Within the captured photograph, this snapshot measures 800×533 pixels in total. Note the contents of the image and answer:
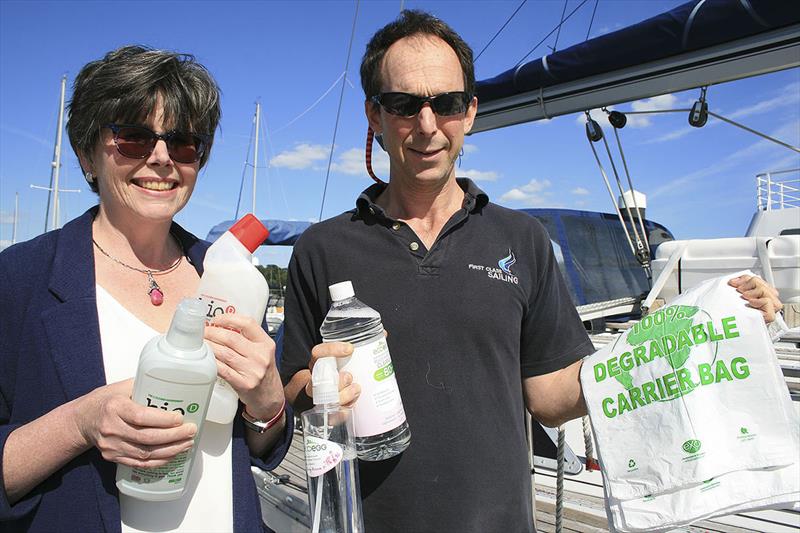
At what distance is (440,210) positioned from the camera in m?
1.81

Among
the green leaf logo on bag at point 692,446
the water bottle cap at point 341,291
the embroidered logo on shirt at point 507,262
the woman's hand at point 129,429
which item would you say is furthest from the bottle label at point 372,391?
the green leaf logo on bag at point 692,446

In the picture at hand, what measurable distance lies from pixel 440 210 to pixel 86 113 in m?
1.08

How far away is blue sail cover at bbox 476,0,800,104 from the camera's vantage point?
129 inches

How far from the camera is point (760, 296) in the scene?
4.68ft

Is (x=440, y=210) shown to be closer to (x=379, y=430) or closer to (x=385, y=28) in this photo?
(x=385, y=28)

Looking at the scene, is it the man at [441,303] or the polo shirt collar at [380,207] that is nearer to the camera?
the man at [441,303]

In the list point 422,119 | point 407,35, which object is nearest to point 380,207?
point 422,119

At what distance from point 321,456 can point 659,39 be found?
3862 millimetres

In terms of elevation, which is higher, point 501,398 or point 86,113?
point 86,113

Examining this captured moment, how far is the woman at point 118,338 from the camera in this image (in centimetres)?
117

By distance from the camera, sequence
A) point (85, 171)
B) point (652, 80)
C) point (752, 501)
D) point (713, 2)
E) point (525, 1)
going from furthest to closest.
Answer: point (525, 1) → point (652, 80) → point (713, 2) → point (85, 171) → point (752, 501)

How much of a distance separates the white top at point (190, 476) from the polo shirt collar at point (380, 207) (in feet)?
2.50

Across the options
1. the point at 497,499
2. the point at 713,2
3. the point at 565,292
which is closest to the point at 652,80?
the point at 713,2

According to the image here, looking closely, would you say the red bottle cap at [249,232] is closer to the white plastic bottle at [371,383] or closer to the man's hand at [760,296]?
the white plastic bottle at [371,383]
